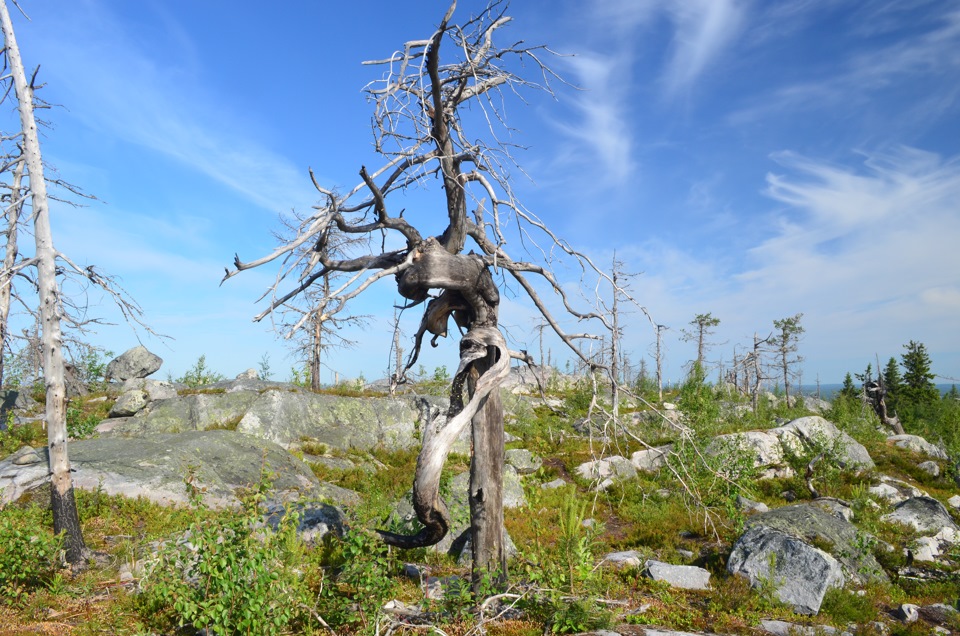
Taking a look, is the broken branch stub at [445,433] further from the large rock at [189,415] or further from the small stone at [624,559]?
the large rock at [189,415]

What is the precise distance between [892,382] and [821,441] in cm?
3395

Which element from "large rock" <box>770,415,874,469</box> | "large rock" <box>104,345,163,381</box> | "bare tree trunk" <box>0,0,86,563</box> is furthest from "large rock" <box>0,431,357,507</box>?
"large rock" <box>104,345,163,381</box>

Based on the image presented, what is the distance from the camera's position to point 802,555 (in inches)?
362

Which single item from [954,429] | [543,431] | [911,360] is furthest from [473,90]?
[911,360]

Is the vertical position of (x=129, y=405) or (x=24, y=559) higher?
(x=129, y=405)

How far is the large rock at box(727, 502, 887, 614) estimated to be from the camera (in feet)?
28.8

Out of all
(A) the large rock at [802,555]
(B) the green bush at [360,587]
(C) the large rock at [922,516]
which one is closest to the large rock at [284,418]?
(A) the large rock at [802,555]

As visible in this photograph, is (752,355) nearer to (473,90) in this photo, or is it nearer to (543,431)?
(543,431)

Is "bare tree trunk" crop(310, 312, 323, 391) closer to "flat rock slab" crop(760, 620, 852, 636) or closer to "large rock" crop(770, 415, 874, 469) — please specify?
"large rock" crop(770, 415, 874, 469)

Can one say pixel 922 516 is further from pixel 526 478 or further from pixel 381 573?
pixel 381 573

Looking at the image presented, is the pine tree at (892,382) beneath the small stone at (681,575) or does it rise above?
above

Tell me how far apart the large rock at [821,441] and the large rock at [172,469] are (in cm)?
1373

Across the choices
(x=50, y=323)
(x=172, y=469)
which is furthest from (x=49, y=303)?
(x=172, y=469)

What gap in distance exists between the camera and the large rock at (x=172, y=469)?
1347 cm
